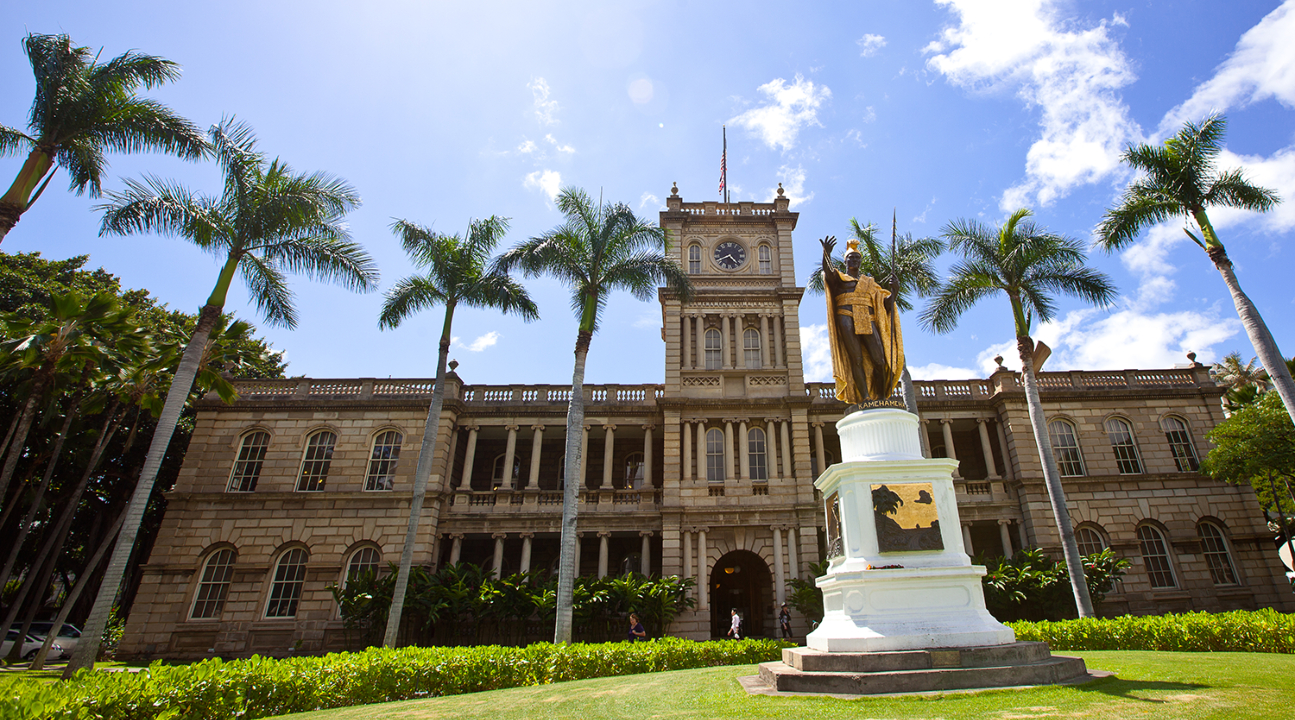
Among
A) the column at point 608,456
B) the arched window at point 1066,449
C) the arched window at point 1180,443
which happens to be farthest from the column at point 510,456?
the arched window at point 1180,443

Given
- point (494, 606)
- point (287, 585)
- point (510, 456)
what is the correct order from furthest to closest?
point (510, 456), point (287, 585), point (494, 606)

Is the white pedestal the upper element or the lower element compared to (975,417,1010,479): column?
lower

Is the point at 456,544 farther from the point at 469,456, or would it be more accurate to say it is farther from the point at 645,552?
the point at 645,552

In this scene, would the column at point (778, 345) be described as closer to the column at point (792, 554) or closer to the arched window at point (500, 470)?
the column at point (792, 554)

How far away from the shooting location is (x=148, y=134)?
12641 millimetres

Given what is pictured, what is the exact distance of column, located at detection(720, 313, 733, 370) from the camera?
23047 mm

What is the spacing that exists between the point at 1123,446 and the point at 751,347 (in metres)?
13.6

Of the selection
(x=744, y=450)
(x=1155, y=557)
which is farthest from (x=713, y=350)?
(x=1155, y=557)

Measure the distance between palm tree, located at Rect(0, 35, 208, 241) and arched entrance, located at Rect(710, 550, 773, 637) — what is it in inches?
778

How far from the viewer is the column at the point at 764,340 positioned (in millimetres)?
22922

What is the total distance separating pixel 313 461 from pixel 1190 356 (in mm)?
32795

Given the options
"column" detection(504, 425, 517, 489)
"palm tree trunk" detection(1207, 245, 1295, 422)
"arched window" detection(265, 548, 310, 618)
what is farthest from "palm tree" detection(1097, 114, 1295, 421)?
"arched window" detection(265, 548, 310, 618)

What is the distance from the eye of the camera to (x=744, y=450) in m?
21.1

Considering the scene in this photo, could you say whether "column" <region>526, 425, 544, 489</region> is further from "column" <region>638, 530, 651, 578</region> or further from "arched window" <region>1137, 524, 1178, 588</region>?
"arched window" <region>1137, 524, 1178, 588</region>
